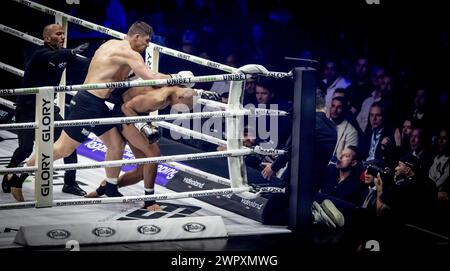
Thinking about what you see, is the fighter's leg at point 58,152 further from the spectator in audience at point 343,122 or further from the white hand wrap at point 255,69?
the spectator in audience at point 343,122

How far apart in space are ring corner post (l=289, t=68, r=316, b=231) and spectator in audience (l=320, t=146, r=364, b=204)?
982mm

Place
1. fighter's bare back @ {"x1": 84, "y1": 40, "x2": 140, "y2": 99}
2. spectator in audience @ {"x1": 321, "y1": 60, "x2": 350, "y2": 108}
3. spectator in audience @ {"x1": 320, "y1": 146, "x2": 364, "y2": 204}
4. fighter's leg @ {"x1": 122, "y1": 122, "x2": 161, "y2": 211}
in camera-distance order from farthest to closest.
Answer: spectator in audience @ {"x1": 321, "y1": 60, "x2": 350, "y2": 108} → spectator in audience @ {"x1": 320, "y1": 146, "x2": 364, "y2": 204} → fighter's bare back @ {"x1": 84, "y1": 40, "x2": 140, "y2": 99} → fighter's leg @ {"x1": 122, "y1": 122, "x2": 161, "y2": 211}

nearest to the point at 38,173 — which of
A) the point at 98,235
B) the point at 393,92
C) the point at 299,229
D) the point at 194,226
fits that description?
the point at 98,235

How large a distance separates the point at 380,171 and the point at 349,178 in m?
0.28

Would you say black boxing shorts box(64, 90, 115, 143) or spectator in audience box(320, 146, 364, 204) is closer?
black boxing shorts box(64, 90, 115, 143)

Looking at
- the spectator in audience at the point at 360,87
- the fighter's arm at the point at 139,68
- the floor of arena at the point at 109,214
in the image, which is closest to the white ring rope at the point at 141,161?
the floor of arena at the point at 109,214

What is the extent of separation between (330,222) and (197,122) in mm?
1574

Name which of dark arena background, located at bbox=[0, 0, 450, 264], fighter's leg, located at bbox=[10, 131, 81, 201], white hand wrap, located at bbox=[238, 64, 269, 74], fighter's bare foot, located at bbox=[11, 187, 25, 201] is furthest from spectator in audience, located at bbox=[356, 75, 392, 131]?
fighter's bare foot, located at bbox=[11, 187, 25, 201]

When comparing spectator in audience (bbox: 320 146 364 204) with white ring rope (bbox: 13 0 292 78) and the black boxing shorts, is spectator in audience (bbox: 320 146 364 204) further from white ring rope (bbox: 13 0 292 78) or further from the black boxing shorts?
the black boxing shorts

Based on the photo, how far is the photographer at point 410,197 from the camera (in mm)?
5859

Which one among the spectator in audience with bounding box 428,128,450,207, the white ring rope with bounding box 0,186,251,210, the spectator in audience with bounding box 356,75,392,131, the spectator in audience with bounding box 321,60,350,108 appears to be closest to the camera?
the white ring rope with bounding box 0,186,251,210

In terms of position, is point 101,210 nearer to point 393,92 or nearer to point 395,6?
point 393,92

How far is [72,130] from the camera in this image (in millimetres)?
5715

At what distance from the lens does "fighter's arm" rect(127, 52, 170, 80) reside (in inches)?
220
